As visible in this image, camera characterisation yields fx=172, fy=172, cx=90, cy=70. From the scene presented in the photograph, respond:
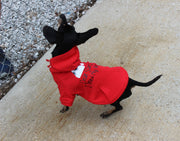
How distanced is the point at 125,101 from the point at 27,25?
279 cm

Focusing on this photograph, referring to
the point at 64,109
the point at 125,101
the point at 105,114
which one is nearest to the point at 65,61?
the point at 64,109

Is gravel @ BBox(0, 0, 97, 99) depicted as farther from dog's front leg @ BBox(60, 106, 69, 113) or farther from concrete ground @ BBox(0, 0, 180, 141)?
dog's front leg @ BBox(60, 106, 69, 113)

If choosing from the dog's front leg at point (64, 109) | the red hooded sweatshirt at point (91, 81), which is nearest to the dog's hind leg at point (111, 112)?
the red hooded sweatshirt at point (91, 81)

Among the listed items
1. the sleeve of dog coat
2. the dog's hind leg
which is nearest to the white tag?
the sleeve of dog coat

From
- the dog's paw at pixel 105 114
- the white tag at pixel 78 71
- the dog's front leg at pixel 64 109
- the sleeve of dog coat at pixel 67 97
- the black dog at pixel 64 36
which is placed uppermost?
the black dog at pixel 64 36

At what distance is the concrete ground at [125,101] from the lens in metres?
2.12

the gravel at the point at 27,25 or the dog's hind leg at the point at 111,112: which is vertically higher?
the gravel at the point at 27,25

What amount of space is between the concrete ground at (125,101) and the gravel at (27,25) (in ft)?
0.87

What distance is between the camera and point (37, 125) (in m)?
2.32

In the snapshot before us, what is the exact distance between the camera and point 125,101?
2312 millimetres

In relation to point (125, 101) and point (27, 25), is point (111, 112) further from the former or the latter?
point (27, 25)

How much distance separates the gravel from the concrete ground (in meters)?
0.26

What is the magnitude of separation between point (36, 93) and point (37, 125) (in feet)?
1.77

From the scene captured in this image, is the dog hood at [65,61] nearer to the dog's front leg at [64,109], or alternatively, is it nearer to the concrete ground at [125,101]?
the dog's front leg at [64,109]
